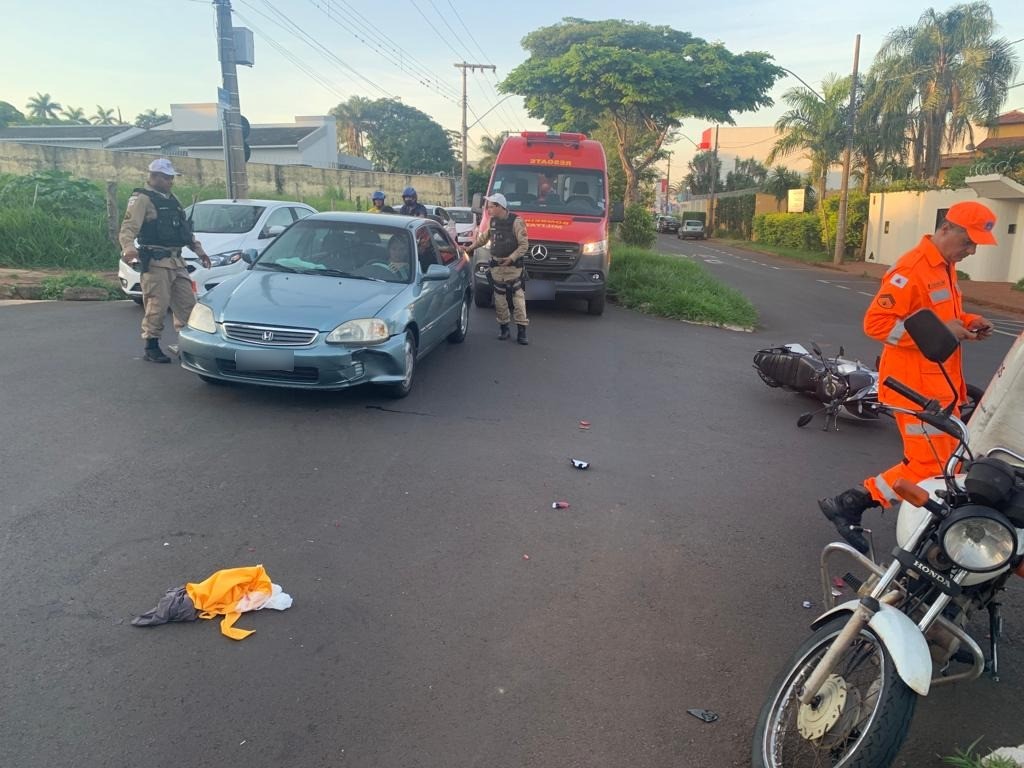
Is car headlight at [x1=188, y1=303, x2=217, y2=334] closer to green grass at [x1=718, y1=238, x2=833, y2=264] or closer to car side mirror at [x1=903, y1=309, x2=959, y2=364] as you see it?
car side mirror at [x1=903, y1=309, x2=959, y2=364]

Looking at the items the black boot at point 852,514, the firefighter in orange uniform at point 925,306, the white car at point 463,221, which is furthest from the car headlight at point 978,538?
the white car at point 463,221

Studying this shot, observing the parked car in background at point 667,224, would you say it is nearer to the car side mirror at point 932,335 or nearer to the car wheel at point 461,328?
the car wheel at point 461,328

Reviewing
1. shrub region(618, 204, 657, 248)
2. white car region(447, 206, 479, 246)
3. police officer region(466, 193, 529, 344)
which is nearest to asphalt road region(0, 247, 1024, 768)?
police officer region(466, 193, 529, 344)

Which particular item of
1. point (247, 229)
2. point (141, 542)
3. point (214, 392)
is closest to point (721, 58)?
point (247, 229)

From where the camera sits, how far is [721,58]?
27578mm

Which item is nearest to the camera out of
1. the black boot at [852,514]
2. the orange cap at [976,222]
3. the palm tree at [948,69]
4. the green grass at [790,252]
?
the orange cap at [976,222]

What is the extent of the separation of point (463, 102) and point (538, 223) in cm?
3428

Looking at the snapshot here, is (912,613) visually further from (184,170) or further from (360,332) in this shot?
(184,170)

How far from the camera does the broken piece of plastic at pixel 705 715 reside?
9.64 feet

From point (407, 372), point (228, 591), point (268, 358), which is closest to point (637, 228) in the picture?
point (407, 372)

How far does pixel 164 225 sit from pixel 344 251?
1704 millimetres

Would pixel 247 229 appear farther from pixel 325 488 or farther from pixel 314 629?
pixel 314 629

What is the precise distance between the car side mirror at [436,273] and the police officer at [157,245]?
2261mm

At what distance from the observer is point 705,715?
2963mm
